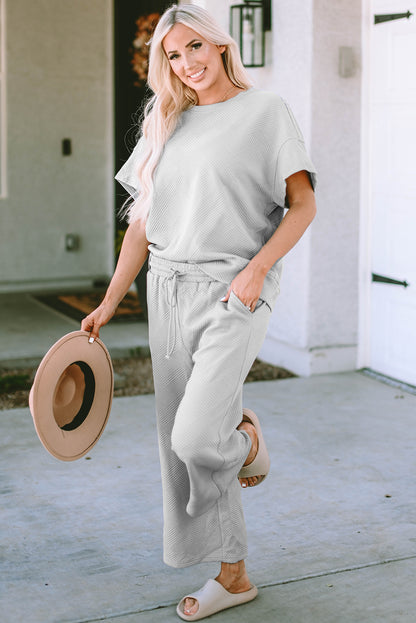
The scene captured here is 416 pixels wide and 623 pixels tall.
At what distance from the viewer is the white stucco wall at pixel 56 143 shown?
8.63m

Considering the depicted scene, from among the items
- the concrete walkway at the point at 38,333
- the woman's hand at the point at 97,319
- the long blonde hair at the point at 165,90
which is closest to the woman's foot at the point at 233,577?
the woman's hand at the point at 97,319

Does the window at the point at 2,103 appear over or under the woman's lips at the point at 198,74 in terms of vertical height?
over

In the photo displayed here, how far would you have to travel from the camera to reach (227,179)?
2.63 m

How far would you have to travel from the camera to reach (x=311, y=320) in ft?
19.2

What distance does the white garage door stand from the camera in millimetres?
5469

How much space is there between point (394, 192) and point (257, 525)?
2.70 metres

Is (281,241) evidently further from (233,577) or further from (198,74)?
(233,577)

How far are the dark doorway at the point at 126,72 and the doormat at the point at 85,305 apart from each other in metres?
0.71

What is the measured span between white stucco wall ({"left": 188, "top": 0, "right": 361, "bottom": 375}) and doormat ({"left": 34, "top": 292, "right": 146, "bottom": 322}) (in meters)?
2.07

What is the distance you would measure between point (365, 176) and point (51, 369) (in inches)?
137

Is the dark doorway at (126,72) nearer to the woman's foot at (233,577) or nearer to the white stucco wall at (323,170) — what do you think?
the white stucco wall at (323,170)

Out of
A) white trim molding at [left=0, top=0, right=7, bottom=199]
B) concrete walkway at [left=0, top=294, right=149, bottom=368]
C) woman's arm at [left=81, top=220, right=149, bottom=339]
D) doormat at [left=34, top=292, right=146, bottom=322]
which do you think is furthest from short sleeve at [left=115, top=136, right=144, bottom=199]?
white trim molding at [left=0, top=0, right=7, bottom=199]

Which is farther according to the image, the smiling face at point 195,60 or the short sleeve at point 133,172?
the short sleeve at point 133,172

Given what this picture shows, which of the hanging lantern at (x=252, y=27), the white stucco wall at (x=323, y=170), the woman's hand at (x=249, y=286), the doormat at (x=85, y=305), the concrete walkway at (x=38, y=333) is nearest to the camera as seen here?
the woman's hand at (x=249, y=286)
